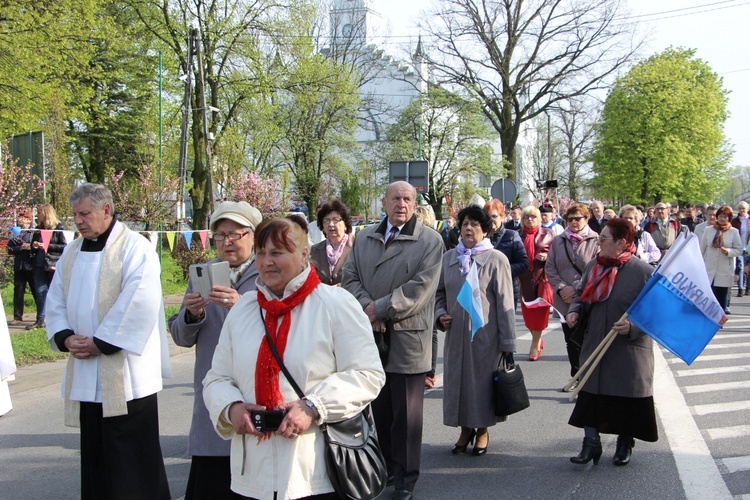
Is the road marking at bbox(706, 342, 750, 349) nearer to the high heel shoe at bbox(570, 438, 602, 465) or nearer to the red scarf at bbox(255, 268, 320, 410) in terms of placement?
the high heel shoe at bbox(570, 438, 602, 465)

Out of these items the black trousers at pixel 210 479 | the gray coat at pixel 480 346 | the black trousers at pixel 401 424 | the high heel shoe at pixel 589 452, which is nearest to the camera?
the black trousers at pixel 210 479

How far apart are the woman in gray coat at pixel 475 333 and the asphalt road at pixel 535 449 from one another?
38 centimetres

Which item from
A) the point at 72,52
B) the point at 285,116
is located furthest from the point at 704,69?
the point at 72,52

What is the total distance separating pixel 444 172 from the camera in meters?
40.1

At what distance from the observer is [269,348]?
2.78 m

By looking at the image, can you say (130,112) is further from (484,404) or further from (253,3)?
(484,404)

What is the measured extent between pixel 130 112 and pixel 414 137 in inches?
616

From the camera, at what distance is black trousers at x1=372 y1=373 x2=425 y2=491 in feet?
15.7

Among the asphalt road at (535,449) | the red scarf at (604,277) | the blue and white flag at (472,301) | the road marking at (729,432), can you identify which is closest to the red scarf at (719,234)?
the asphalt road at (535,449)

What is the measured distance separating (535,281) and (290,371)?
7.74 m

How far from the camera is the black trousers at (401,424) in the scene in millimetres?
4797

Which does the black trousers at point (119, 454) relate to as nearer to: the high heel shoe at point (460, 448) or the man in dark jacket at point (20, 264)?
the high heel shoe at point (460, 448)

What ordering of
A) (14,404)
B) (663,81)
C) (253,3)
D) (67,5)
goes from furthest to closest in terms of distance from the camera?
1. (663,81)
2. (253,3)
3. (67,5)
4. (14,404)

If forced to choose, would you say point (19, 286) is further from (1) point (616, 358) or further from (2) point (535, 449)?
(1) point (616, 358)
